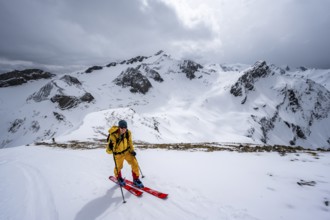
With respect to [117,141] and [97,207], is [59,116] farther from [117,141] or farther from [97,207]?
[97,207]

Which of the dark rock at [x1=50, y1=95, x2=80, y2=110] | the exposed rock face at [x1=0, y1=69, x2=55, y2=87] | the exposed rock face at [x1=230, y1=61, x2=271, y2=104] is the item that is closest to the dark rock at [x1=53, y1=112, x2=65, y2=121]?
the dark rock at [x1=50, y1=95, x2=80, y2=110]

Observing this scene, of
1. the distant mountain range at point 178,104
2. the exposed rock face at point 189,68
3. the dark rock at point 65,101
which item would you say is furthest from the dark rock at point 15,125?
the exposed rock face at point 189,68

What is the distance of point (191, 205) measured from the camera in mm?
5664

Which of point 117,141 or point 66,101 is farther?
point 66,101

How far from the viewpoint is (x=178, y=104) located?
128750mm

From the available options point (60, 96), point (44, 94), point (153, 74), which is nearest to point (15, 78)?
point (44, 94)

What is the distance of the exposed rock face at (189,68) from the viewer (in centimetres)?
18012

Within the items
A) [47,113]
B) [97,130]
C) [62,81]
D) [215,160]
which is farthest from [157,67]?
[215,160]

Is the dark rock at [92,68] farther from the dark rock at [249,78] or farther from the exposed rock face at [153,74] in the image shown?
the dark rock at [249,78]

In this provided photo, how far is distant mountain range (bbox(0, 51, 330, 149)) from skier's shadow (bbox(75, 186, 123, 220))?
107ft

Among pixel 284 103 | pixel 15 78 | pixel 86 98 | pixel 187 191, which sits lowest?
pixel 187 191

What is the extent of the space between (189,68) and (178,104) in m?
67.5

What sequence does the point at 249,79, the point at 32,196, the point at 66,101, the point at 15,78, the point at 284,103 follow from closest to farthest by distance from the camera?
the point at 32,196 < the point at 66,101 < the point at 284,103 < the point at 249,79 < the point at 15,78

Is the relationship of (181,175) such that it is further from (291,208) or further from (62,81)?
(62,81)
